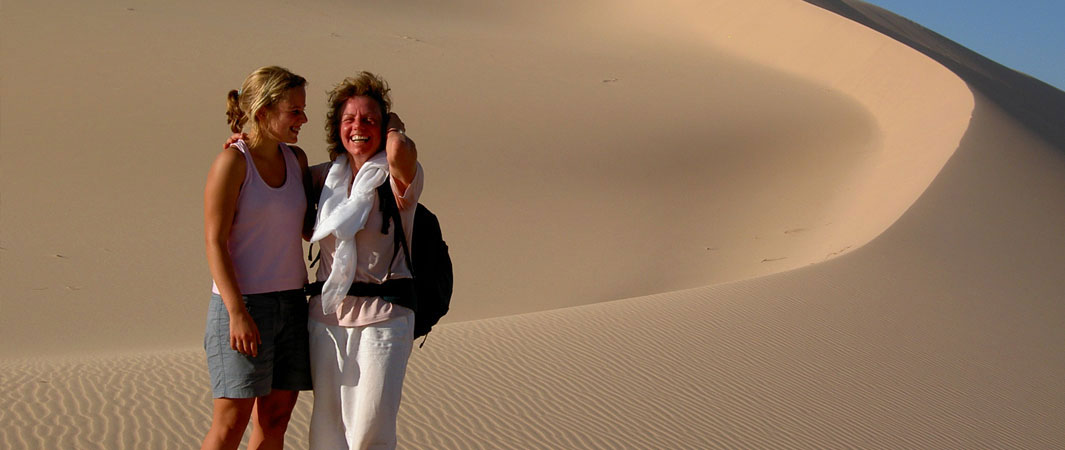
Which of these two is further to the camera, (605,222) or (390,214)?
(605,222)

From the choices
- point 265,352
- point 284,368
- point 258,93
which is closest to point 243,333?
point 265,352

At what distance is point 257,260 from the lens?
3252 mm

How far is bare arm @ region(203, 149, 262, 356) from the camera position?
3127 millimetres

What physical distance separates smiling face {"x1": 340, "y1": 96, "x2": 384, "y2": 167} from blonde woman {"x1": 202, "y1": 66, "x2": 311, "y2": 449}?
148 millimetres

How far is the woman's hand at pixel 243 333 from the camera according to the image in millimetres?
3143

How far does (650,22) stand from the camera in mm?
28312

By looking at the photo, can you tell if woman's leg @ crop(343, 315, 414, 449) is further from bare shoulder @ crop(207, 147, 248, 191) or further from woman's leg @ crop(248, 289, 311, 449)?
bare shoulder @ crop(207, 147, 248, 191)

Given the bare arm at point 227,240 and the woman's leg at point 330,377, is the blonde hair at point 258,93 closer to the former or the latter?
the bare arm at point 227,240

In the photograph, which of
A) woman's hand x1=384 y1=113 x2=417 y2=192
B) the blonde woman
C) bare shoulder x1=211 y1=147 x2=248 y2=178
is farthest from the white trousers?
bare shoulder x1=211 y1=147 x2=248 y2=178

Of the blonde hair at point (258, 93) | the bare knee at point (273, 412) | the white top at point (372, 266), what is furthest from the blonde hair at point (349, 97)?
the bare knee at point (273, 412)

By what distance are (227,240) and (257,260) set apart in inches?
5.3

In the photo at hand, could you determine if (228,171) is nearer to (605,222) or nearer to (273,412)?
(273,412)

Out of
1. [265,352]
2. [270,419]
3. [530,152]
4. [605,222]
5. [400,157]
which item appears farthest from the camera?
[530,152]

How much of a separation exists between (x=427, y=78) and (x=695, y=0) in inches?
460
